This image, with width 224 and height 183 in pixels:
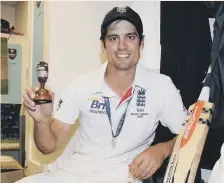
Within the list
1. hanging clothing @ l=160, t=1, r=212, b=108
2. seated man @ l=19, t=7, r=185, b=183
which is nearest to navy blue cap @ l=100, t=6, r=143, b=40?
seated man @ l=19, t=7, r=185, b=183

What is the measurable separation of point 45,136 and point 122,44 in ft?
1.73

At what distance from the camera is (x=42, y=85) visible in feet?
4.12

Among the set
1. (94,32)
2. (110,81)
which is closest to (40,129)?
(110,81)

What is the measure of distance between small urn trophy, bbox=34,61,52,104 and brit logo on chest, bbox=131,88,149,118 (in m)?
0.41

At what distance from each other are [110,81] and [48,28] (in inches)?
32.7

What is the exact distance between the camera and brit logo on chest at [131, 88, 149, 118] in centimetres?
148

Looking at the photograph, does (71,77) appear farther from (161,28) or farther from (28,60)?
(161,28)

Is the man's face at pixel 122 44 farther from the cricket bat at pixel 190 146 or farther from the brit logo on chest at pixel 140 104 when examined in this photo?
the cricket bat at pixel 190 146

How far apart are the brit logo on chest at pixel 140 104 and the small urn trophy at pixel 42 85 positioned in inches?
16.2

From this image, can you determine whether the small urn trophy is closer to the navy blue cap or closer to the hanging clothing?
the navy blue cap

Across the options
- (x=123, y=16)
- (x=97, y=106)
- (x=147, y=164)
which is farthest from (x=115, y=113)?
(x=123, y=16)

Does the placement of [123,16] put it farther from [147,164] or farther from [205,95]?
[147,164]

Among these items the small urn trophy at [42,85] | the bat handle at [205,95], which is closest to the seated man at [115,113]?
the small urn trophy at [42,85]

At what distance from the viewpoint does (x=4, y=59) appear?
9.39ft
